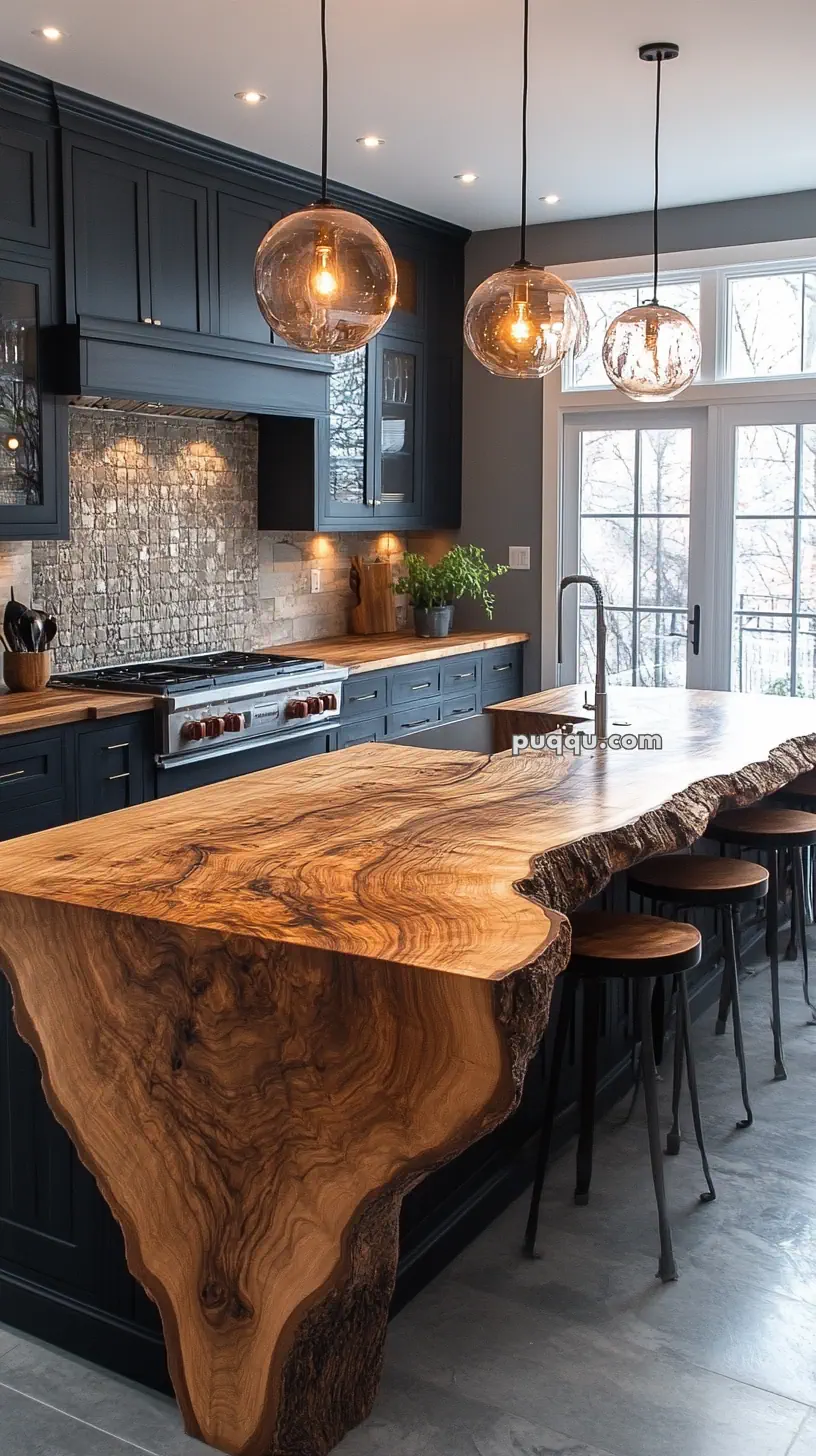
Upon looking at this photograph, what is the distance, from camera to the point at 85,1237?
2357 mm

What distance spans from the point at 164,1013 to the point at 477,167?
13.7ft

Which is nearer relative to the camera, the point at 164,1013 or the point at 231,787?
the point at 164,1013

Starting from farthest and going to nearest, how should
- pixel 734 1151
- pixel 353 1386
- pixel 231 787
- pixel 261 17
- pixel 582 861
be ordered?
pixel 261 17 < pixel 734 1151 < pixel 231 787 < pixel 582 861 < pixel 353 1386

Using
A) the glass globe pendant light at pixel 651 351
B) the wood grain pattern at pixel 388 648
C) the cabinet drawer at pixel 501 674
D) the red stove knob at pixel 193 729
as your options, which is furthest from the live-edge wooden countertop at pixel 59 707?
the cabinet drawer at pixel 501 674

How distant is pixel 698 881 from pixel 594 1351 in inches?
44.8

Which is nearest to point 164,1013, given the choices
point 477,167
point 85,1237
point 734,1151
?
point 85,1237

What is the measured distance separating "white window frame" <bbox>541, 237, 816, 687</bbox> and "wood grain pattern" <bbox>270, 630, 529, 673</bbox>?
66 centimetres

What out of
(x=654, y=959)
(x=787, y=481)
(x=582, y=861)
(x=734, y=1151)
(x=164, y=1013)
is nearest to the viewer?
A: (x=164, y=1013)

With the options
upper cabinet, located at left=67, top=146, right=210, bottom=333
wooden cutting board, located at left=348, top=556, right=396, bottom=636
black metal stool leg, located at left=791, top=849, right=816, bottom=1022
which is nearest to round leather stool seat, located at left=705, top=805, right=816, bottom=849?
black metal stool leg, located at left=791, top=849, right=816, bottom=1022

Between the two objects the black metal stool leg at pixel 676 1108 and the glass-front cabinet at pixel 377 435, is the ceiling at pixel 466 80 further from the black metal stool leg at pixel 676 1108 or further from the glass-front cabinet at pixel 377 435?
the black metal stool leg at pixel 676 1108

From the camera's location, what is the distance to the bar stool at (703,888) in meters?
3.16

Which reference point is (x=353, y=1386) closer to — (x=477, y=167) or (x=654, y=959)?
(x=654, y=959)

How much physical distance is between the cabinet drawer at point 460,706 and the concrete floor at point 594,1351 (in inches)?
122

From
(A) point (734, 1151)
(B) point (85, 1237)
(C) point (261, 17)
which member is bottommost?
(A) point (734, 1151)
